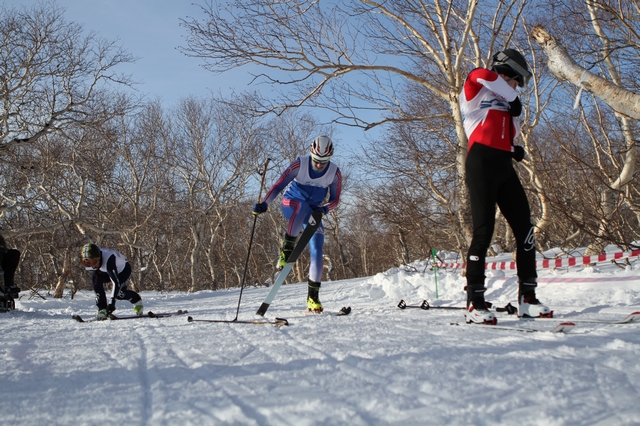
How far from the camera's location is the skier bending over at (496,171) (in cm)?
312

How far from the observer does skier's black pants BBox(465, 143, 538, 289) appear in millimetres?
3131

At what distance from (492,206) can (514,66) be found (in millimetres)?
1042

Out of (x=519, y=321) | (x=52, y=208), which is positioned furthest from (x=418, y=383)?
(x=52, y=208)

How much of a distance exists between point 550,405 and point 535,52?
37.1 ft

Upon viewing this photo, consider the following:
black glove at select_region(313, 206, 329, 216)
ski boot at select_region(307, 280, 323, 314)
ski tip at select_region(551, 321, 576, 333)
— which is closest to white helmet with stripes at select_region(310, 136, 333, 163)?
black glove at select_region(313, 206, 329, 216)

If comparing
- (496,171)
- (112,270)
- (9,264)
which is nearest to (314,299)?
(496,171)

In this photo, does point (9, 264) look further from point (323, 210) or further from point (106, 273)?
point (323, 210)

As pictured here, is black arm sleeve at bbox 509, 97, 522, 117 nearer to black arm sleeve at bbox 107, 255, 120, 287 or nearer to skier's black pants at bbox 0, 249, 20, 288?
black arm sleeve at bbox 107, 255, 120, 287

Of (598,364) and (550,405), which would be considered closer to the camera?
(550,405)

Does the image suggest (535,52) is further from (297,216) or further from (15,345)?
(15,345)

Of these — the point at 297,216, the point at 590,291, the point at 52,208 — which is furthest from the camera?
the point at 52,208

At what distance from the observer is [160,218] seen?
79.8 ft

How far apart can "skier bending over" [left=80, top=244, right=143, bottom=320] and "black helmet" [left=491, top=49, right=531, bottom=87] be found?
5174 millimetres

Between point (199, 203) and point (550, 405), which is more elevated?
point (199, 203)
